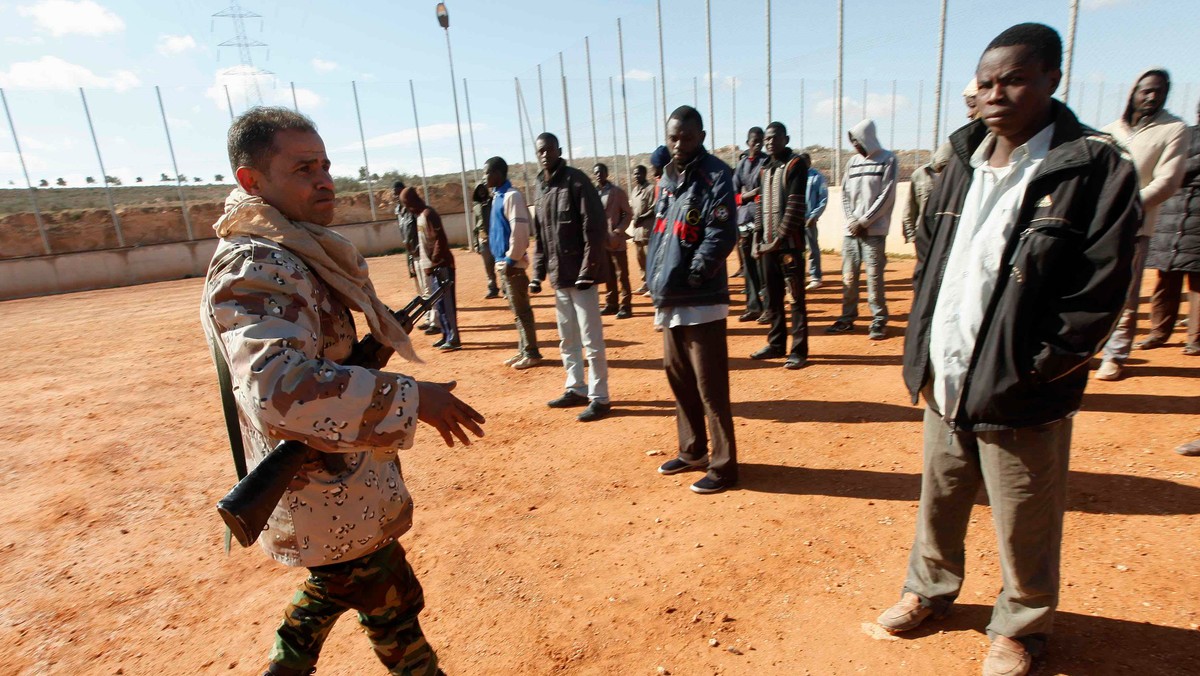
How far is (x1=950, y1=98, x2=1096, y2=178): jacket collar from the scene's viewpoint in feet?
6.23

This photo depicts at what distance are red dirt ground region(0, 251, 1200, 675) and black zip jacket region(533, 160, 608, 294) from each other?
1.29 meters

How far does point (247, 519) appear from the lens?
150 centimetres

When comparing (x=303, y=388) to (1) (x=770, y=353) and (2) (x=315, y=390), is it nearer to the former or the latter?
(2) (x=315, y=390)

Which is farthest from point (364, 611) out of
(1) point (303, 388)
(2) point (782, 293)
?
(2) point (782, 293)

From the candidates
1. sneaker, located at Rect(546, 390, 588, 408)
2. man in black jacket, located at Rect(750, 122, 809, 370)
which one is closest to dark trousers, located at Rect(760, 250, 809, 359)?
man in black jacket, located at Rect(750, 122, 809, 370)

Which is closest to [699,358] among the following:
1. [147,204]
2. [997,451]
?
[997,451]

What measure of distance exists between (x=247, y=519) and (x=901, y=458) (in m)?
3.87

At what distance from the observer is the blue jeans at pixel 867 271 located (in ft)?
21.2

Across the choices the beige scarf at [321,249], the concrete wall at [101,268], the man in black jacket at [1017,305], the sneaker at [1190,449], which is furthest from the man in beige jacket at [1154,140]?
the concrete wall at [101,268]

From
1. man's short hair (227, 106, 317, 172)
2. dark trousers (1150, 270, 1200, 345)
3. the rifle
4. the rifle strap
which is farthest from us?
dark trousers (1150, 270, 1200, 345)

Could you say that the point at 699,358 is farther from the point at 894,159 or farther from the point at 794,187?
the point at 894,159

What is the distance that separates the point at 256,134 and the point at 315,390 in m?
0.77

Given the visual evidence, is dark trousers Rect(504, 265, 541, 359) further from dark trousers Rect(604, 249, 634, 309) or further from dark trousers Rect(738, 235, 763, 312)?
dark trousers Rect(738, 235, 763, 312)

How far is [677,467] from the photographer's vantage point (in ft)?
13.9
